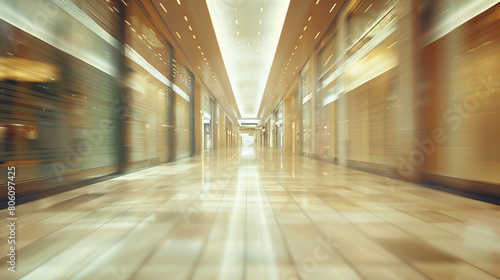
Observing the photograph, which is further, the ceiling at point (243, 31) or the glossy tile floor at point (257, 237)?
the ceiling at point (243, 31)

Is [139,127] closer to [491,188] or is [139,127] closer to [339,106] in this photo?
[339,106]

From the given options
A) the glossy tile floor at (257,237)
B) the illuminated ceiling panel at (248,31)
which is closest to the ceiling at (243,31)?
the illuminated ceiling panel at (248,31)

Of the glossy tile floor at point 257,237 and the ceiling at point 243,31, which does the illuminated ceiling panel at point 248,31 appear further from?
the glossy tile floor at point 257,237

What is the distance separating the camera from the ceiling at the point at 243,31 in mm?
4730

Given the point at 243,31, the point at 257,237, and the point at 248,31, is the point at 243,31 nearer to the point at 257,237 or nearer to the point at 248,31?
the point at 248,31

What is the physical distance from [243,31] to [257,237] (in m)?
6.86

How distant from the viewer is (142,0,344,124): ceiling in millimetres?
4730

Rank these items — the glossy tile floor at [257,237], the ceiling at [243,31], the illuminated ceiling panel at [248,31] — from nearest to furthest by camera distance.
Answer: the glossy tile floor at [257,237] < the ceiling at [243,31] < the illuminated ceiling panel at [248,31]

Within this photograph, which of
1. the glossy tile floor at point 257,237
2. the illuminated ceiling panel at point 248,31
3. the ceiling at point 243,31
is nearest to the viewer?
the glossy tile floor at point 257,237

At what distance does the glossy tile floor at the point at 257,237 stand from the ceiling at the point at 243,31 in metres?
4.67

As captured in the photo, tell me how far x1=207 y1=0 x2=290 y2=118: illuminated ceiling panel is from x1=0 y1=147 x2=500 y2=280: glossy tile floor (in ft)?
17.6

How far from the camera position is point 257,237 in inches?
50.5

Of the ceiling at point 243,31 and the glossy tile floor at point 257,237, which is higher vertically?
the ceiling at point 243,31

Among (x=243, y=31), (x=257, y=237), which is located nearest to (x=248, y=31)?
(x=243, y=31)
